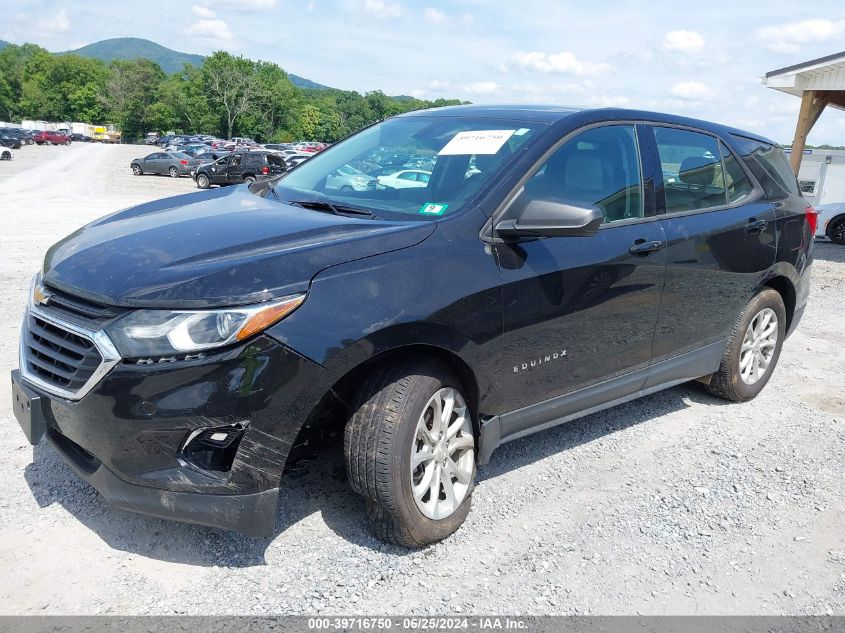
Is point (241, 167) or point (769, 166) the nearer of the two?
point (769, 166)

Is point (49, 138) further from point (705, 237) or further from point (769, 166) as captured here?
point (705, 237)

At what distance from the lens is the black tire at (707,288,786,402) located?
466cm

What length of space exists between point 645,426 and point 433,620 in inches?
94.0

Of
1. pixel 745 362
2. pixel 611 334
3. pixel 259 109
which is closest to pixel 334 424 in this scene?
pixel 611 334

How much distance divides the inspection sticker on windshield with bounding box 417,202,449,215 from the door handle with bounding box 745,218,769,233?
7.70 ft

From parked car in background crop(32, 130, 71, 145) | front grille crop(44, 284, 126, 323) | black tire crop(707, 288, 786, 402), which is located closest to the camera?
front grille crop(44, 284, 126, 323)

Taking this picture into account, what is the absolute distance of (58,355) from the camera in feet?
8.70

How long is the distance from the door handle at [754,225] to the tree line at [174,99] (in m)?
93.7

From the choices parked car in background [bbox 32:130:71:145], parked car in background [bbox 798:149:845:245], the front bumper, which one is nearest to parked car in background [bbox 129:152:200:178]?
parked car in background [bbox 798:149:845:245]

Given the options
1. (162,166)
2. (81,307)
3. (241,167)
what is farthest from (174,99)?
(81,307)

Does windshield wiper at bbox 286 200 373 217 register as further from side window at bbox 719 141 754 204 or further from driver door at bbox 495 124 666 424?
side window at bbox 719 141 754 204

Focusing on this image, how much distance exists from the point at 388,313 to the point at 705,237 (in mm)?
2310

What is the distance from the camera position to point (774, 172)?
4.96 m

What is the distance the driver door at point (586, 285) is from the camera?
10.4 feet
